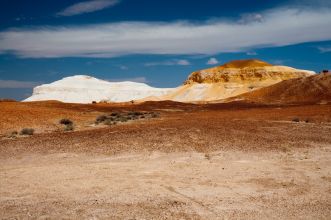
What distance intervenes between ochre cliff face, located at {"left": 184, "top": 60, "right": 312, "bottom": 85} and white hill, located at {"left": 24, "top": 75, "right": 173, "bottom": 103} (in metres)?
28.1

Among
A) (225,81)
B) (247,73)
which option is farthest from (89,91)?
(247,73)

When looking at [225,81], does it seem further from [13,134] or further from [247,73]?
[13,134]

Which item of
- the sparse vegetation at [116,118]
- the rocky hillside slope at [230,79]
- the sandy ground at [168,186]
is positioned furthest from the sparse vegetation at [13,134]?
the rocky hillside slope at [230,79]

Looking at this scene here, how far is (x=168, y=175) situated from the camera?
11984 mm

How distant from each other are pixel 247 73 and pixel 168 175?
95849 millimetres

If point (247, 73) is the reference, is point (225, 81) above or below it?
below

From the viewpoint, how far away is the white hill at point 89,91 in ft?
452

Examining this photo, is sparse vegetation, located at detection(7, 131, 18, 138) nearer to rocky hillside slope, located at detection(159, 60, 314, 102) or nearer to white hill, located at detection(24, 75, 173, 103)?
rocky hillside slope, located at detection(159, 60, 314, 102)

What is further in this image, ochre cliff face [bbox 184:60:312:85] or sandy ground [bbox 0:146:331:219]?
ochre cliff face [bbox 184:60:312:85]

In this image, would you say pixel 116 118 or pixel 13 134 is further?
pixel 116 118

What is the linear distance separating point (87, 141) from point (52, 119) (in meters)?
13.8

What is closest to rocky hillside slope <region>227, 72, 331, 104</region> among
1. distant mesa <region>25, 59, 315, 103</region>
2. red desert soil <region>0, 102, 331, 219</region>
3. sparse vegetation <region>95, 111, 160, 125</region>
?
distant mesa <region>25, 59, 315, 103</region>

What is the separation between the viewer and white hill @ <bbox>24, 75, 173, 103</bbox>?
138 meters

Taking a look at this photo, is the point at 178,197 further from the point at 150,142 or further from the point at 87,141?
the point at 87,141
